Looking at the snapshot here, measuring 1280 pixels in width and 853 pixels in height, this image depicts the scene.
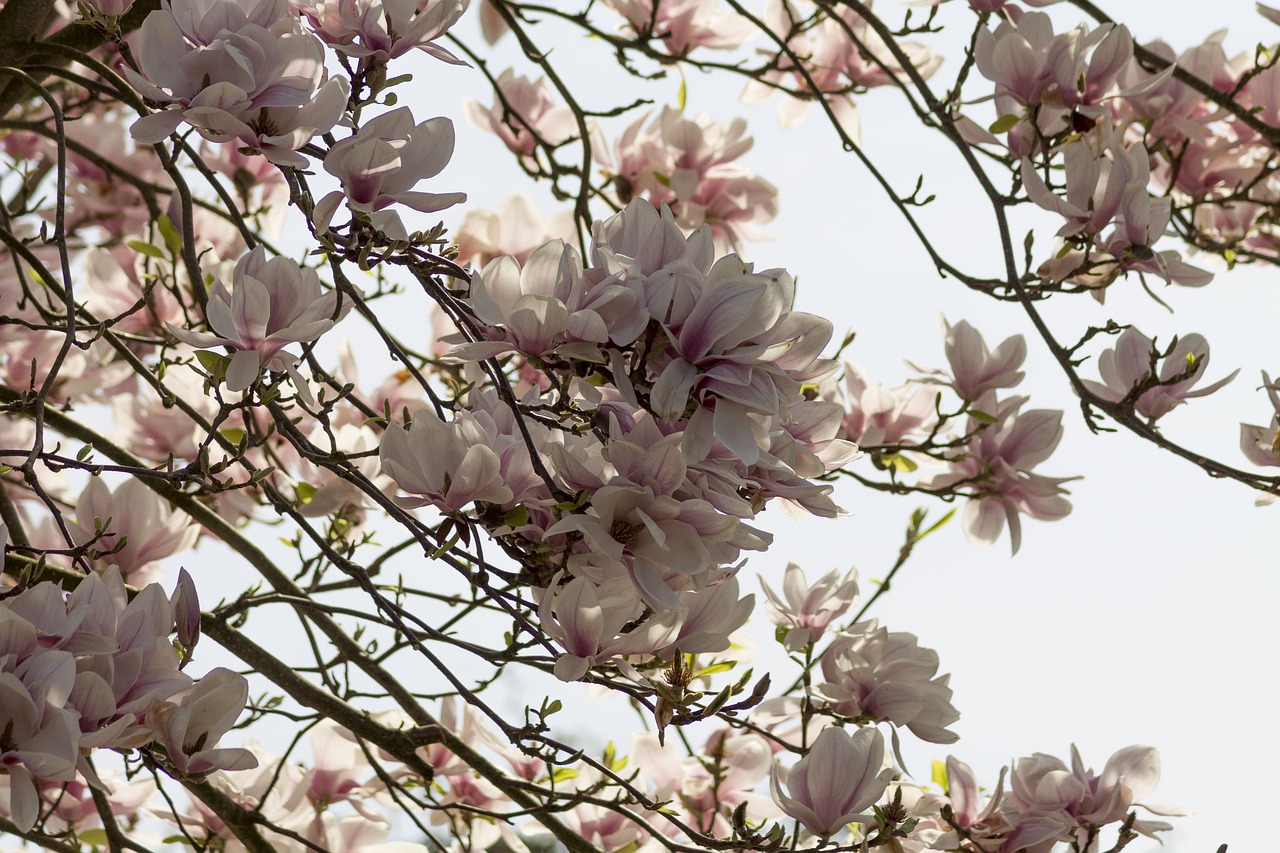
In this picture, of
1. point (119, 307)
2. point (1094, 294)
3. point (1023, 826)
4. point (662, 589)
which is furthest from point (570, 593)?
point (119, 307)

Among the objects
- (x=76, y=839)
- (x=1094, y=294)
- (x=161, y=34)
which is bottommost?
(x=76, y=839)

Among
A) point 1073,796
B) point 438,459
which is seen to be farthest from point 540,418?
point 1073,796

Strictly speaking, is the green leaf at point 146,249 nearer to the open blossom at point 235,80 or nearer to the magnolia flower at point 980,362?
the open blossom at point 235,80

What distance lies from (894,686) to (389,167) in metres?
0.64

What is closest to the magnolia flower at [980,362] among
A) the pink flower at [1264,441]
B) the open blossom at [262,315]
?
the pink flower at [1264,441]

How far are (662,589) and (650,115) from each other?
1.27 metres

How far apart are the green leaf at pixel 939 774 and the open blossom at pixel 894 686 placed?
31cm

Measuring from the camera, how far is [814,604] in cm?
118

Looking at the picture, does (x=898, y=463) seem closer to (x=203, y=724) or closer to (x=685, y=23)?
(x=685, y=23)

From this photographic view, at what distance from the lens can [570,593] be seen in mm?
697

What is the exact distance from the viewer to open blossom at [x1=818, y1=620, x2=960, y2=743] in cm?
105

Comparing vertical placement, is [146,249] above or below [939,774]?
above

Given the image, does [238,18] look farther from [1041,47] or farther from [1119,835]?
[1119,835]

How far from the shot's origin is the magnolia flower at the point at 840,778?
86 cm
